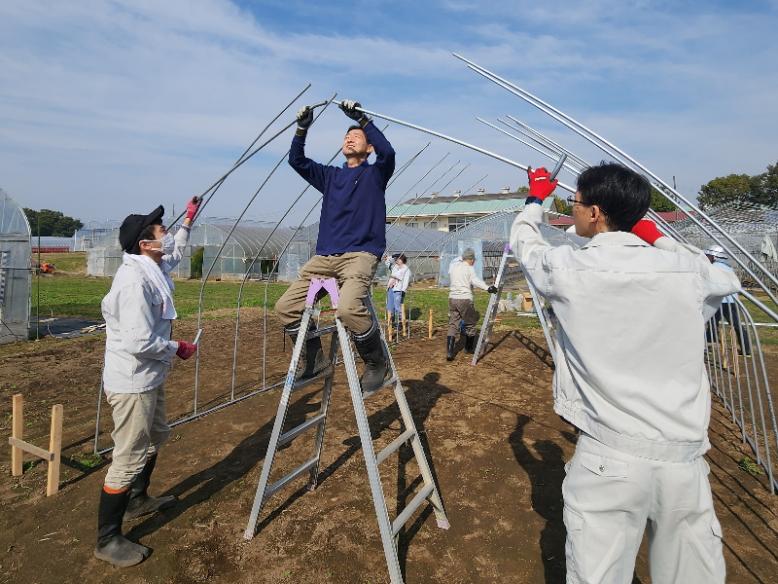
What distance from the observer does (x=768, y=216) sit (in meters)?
20.5

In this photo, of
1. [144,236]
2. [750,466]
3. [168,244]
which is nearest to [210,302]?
[168,244]

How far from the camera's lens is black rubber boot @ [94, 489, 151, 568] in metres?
3.25

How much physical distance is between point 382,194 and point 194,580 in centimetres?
281

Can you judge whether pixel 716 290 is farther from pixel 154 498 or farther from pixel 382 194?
pixel 154 498

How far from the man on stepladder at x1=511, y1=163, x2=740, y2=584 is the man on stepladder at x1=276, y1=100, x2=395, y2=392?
1598mm

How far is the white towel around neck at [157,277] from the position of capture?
3.43 metres

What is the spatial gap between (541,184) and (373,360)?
1747mm

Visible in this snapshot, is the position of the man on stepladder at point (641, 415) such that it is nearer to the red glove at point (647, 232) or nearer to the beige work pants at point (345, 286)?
the red glove at point (647, 232)

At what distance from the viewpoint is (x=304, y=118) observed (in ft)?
11.5

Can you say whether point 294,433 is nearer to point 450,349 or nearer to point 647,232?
point 647,232

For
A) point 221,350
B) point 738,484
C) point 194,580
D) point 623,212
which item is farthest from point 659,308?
point 221,350

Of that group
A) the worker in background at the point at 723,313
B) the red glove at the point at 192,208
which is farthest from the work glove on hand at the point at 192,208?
the worker in background at the point at 723,313

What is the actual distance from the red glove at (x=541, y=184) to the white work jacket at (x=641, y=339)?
0.52 m

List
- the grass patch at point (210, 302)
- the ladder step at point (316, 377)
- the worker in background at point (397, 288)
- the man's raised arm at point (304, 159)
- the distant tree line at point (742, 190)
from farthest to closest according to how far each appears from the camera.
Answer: the distant tree line at point (742, 190) < the grass patch at point (210, 302) < the worker in background at point (397, 288) < the ladder step at point (316, 377) < the man's raised arm at point (304, 159)
